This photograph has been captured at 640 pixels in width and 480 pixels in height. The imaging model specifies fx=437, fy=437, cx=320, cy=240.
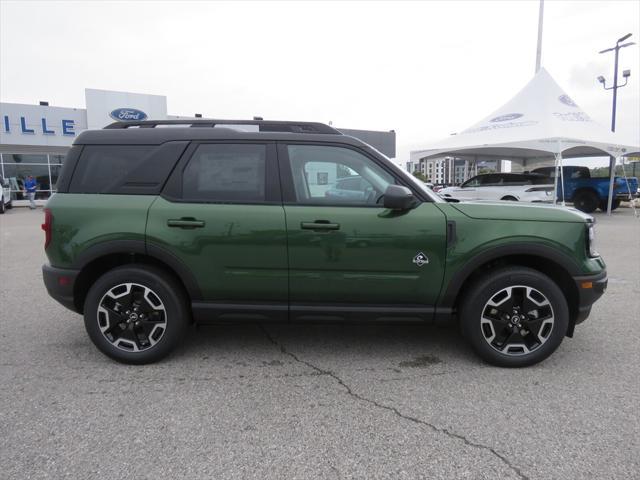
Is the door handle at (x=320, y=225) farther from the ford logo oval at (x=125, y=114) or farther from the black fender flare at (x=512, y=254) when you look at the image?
the ford logo oval at (x=125, y=114)

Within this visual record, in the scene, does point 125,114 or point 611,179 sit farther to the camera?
point 125,114

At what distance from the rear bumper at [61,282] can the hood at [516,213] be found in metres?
2.96

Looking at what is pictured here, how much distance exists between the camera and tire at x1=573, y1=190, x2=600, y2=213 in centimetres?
1764

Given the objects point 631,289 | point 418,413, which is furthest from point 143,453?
point 631,289

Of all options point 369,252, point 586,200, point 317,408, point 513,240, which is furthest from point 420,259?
point 586,200

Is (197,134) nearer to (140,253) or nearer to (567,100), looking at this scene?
(140,253)

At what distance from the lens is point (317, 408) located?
278 cm

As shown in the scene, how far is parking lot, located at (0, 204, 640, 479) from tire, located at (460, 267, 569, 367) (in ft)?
0.49

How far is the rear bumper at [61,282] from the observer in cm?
335

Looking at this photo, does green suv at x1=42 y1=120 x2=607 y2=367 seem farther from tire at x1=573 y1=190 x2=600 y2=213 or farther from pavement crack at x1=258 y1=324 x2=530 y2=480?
tire at x1=573 y1=190 x2=600 y2=213

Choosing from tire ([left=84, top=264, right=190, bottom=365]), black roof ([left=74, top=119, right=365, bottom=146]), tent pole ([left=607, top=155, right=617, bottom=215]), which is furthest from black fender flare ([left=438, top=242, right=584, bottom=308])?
tent pole ([left=607, top=155, right=617, bottom=215])

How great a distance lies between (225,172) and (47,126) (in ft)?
86.3

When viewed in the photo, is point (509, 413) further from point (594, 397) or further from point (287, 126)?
point (287, 126)


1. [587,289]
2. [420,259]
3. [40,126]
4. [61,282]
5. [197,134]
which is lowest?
[587,289]
